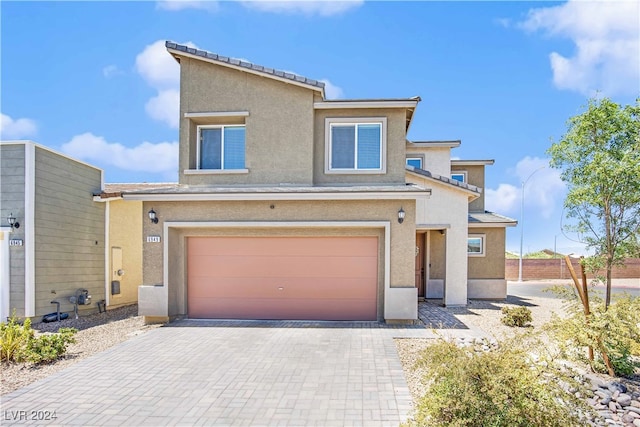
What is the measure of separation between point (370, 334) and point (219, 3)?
10.7 meters

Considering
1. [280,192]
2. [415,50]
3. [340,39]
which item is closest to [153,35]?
[340,39]

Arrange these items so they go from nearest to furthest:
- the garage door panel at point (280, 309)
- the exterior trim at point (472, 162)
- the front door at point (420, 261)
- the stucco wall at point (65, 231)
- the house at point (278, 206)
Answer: the house at point (278, 206) → the garage door panel at point (280, 309) → the stucco wall at point (65, 231) → the front door at point (420, 261) → the exterior trim at point (472, 162)

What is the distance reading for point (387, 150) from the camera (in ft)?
37.7

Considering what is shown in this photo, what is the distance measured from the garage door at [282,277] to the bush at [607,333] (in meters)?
5.12

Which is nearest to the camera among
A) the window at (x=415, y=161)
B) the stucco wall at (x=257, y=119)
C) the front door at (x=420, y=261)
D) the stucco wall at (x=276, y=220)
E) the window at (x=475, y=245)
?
the stucco wall at (x=276, y=220)

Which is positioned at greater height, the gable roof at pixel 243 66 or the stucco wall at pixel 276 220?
the gable roof at pixel 243 66

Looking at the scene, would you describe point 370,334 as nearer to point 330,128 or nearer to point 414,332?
point 414,332

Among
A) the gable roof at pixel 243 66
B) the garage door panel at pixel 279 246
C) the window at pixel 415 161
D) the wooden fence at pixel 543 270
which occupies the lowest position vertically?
the wooden fence at pixel 543 270

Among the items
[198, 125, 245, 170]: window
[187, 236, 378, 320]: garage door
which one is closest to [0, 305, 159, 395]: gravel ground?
[187, 236, 378, 320]: garage door

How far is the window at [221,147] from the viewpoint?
12.0 meters

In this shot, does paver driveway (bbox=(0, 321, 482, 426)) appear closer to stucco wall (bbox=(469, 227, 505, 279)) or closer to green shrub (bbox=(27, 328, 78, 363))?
green shrub (bbox=(27, 328, 78, 363))

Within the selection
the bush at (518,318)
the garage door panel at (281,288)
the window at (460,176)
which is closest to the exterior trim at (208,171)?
the garage door panel at (281,288)

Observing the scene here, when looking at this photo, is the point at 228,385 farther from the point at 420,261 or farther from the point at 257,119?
the point at 420,261

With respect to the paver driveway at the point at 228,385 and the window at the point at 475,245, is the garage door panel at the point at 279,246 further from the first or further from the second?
the window at the point at 475,245
